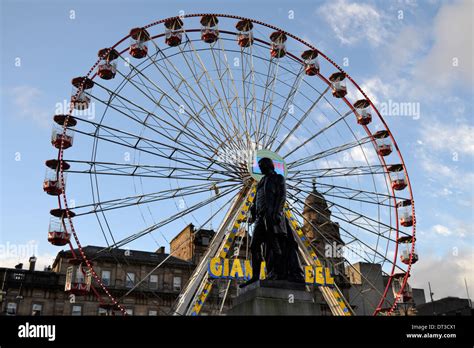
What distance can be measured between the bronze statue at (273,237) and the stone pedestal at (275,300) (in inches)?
12.9

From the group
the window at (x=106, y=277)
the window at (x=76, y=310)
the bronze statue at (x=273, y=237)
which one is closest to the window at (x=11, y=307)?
the window at (x=76, y=310)

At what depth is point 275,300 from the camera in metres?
12.4

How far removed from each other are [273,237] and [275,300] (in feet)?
5.81

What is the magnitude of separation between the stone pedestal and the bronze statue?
0.33 metres

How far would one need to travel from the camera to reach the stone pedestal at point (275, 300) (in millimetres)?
12234

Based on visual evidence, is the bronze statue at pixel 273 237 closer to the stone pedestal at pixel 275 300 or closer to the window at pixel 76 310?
the stone pedestal at pixel 275 300

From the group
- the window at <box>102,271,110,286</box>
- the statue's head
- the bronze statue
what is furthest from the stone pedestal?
the window at <box>102,271,110,286</box>
